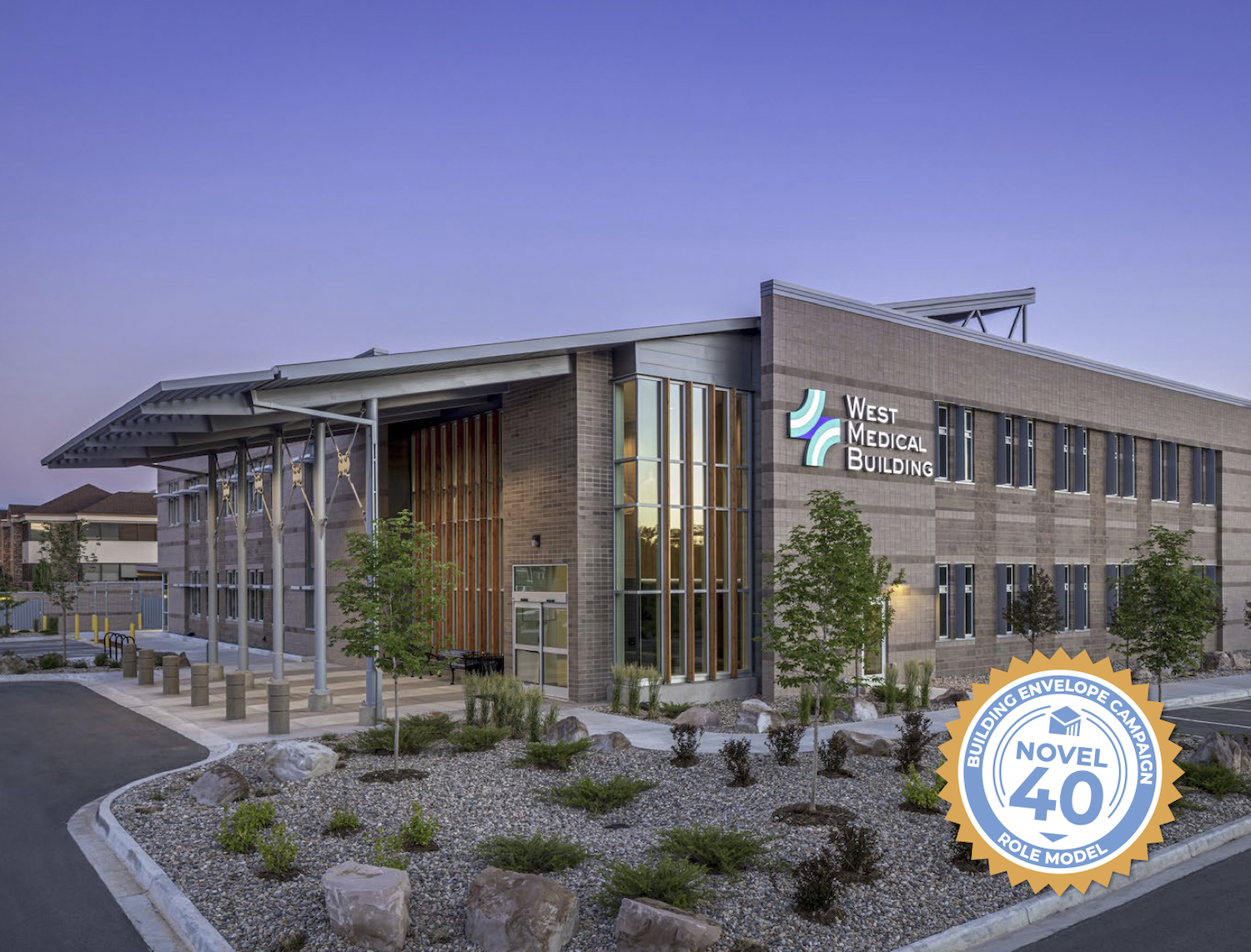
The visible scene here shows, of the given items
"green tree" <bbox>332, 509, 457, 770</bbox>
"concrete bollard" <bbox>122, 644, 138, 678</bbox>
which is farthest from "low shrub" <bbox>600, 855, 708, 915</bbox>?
"concrete bollard" <bbox>122, 644, 138, 678</bbox>

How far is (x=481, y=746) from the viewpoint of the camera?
50.5 feet

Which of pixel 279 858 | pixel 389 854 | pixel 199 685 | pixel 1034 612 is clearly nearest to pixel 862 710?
pixel 1034 612

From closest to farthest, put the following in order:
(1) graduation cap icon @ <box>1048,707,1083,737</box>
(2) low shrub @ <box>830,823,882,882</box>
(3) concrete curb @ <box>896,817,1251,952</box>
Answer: (3) concrete curb @ <box>896,817,1251,952</box>, (1) graduation cap icon @ <box>1048,707,1083,737</box>, (2) low shrub @ <box>830,823,882,882</box>

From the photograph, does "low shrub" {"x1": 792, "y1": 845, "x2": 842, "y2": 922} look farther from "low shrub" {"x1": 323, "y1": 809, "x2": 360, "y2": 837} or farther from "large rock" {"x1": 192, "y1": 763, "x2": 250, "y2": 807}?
"large rock" {"x1": 192, "y1": 763, "x2": 250, "y2": 807}

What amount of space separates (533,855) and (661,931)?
2.04m

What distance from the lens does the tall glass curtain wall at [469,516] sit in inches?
1080

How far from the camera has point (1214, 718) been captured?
21.1 meters

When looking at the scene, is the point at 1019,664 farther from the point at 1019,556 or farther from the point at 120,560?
the point at 120,560

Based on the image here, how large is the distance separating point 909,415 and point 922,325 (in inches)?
98.1

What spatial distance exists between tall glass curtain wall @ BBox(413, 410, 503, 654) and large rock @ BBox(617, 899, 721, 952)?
Result: 19.0m

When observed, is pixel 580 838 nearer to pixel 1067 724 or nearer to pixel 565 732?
pixel 1067 724

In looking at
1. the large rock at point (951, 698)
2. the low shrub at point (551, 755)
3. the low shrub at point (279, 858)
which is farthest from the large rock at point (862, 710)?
the low shrub at point (279, 858)

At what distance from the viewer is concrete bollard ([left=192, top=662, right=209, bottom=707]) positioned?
2139cm

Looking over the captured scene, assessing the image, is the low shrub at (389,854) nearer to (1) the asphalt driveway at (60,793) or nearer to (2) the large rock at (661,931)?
(1) the asphalt driveway at (60,793)
